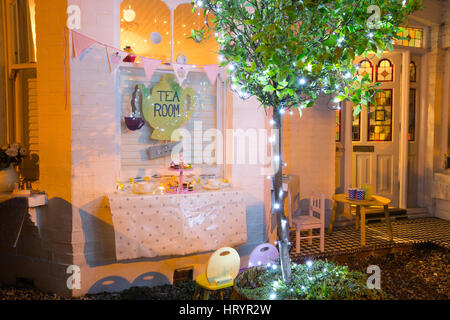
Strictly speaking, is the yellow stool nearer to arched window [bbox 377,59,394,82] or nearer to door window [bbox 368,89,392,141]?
door window [bbox 368,89,392,141]

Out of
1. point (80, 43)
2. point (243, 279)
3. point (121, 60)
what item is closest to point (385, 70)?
point (121, 60)

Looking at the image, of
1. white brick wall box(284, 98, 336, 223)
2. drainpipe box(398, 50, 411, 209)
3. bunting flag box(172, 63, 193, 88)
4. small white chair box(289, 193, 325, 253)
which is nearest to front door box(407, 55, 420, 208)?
drainpipe box(398, 50, 411, 209)

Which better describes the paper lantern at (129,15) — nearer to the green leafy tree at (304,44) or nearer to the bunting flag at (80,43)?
the bunting flag at (80,43)

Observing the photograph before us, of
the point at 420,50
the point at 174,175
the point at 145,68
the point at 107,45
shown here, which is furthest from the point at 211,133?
A: the point at 420,50

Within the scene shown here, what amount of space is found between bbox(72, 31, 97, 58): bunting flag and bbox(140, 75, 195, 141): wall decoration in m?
0.74

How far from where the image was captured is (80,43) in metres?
4.00

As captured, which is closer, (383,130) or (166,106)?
(166,106)

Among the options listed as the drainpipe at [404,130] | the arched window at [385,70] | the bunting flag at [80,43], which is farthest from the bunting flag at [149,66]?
the drainpipe at [404,130]

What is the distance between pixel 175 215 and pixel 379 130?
454 centimetres

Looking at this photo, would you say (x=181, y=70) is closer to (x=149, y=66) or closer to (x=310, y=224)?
(x=149, y=66)

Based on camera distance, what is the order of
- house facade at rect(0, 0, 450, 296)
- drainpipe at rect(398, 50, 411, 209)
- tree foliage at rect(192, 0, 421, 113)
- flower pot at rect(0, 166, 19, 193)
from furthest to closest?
drainpipe at rect(398, 50, 411, 209) < flower pot at rect(0, 166, 19, 193) < house facade at rect(0, 0, 450, 296) < tree foliage at rect(192, 0, 421, 113)

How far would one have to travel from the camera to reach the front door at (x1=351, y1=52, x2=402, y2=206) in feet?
22.7

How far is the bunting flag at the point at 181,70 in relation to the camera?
14.4 feet
